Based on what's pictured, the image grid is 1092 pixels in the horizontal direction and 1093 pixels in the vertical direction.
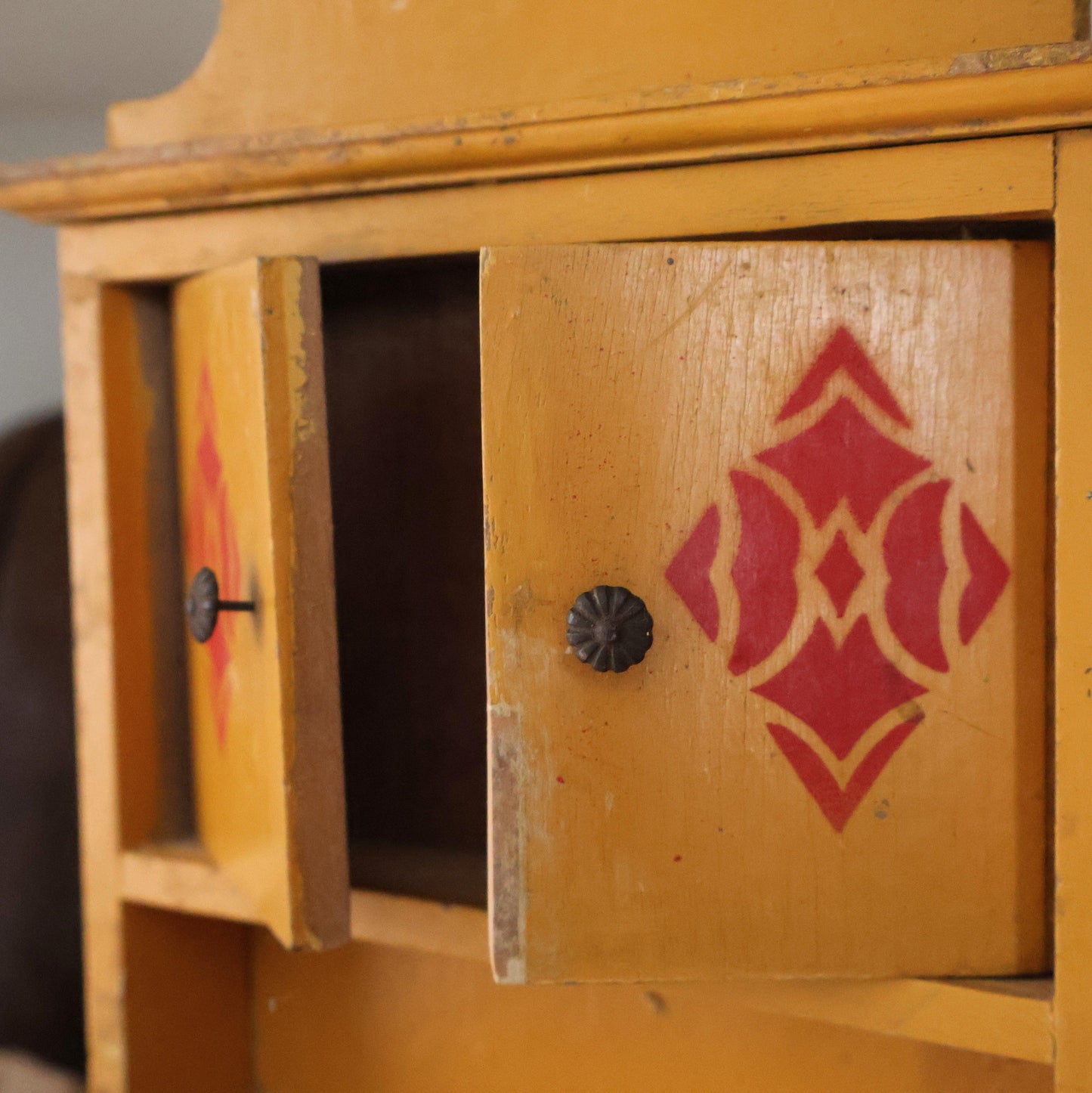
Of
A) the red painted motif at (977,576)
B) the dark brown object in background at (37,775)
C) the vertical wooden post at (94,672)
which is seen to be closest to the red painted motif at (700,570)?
the red painted motif at (977,576)

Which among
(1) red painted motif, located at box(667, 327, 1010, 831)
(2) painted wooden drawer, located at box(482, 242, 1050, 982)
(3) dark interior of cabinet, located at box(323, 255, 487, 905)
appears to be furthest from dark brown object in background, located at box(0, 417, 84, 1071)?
(1) red painted motif, located at box(667, 327, 1010, 831)

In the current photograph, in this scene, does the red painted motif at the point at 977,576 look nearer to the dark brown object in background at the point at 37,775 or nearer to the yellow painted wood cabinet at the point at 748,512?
the yellow painted wood cabinet at the point at 748,512

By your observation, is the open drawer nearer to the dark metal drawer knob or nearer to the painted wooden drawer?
the painted wooden drawer

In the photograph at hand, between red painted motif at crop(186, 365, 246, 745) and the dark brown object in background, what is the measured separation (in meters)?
0.42

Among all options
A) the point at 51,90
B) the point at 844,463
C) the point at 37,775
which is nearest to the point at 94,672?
the point at 37,775

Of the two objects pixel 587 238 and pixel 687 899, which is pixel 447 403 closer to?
pixel 587 238

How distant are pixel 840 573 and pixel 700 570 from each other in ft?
0.24

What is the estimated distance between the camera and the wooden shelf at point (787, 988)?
21.4 inches

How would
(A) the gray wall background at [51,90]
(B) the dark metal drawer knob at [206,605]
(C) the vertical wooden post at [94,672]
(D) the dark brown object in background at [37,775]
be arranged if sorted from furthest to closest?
(A) the gray wall background at [51,90] → (D) the dark brown object in background at [37,775] → (C) the vertical wooden post at [94,672] → (B) the dark metal drawer knob at [206,605]

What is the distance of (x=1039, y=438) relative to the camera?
55cm

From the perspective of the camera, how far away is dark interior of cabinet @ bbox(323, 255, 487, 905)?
Result: 82 cm

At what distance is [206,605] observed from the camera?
64 centimetres

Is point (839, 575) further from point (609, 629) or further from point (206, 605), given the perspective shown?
point (206, 605)

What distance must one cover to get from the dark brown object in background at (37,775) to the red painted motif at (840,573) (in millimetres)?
816
